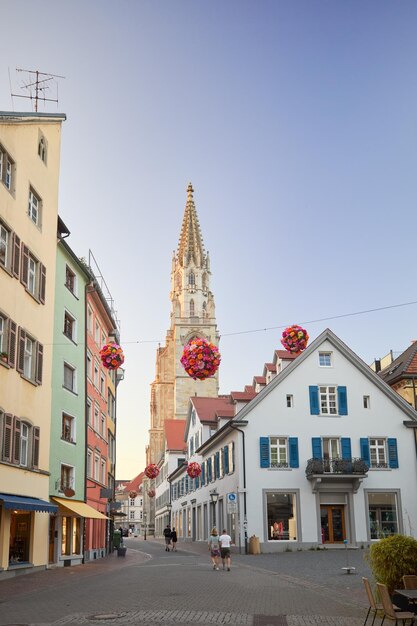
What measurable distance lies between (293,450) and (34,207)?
2112 centimetres

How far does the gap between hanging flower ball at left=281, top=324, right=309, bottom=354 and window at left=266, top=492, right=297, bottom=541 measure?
14.7 m

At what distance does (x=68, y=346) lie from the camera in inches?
1324

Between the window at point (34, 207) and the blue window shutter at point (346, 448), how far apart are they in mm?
22560

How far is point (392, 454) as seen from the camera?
141 ft

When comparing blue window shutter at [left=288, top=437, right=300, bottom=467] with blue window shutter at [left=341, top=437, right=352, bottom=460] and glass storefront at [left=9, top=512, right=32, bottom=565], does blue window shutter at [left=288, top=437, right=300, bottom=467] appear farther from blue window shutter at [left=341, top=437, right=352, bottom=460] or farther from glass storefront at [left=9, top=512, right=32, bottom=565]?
glass storefront at [left=9, top=512, right=32, bottom=565]

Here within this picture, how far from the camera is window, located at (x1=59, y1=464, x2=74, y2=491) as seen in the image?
3244 centimetres

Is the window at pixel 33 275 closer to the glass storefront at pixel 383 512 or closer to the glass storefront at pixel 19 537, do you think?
the glass storefront at pixel 19 537

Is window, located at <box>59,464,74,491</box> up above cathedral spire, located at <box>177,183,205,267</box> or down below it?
below

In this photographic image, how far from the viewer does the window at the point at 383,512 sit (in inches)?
1646

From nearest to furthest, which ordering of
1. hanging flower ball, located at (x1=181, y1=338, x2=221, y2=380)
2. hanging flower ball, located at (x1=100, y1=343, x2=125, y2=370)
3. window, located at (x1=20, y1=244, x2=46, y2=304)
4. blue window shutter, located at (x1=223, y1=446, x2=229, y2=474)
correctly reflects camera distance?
hanging flower ball, located at (x1=181, y1=338, x2=221, y2=380) → hanging flower ball, located at (x1=100, y1=343, x2=125, y2=370) → window, located at (x1=20, y1=244, x2=46, y2=304) → blue window shutter, located at (x1=223, y1=446, x2=229, y2=474)

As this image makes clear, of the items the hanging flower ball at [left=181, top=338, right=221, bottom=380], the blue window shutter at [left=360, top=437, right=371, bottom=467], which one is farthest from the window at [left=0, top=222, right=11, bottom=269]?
the blue window shutter at [left=360, top=437, right=371, bottom=467]

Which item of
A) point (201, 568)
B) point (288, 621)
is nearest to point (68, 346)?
point (201, 568)

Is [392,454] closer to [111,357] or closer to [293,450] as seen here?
[293,450]

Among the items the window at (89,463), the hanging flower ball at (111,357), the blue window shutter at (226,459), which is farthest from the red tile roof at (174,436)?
the hanging flower ball at (111,357)
